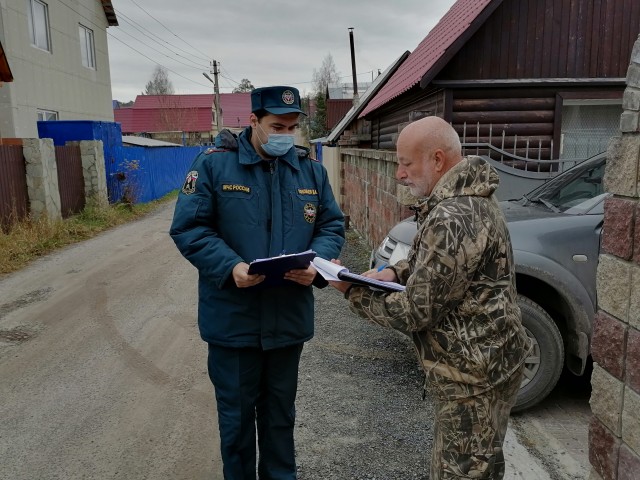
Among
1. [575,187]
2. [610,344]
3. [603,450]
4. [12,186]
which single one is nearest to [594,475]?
[603,450]

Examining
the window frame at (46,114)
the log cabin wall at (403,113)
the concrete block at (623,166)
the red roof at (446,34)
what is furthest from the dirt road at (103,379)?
the window frame at (46,114)

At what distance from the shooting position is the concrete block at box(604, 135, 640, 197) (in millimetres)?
2102

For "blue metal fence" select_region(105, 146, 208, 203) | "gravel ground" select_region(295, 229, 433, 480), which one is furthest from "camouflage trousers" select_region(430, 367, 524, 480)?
"blue metal fence" select_region(105, 146, 208, 203)

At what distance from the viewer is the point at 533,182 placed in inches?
247

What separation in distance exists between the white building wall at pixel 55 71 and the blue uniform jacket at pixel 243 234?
13.1 m

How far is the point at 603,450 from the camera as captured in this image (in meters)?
2.31

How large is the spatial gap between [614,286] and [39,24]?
17.3 meters

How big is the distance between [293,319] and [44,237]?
8639mm

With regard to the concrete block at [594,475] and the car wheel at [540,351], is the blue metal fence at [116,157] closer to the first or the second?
the car wheel at [540,351]

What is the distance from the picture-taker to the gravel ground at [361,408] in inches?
126

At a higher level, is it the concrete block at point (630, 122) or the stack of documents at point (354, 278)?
the concrete block at point (630, 122)

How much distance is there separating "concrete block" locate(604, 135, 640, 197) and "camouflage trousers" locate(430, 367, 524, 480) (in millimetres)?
825

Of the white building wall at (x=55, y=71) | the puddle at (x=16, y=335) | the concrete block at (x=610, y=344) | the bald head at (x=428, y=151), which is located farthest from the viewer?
the white building wall at (x=55, y=71)

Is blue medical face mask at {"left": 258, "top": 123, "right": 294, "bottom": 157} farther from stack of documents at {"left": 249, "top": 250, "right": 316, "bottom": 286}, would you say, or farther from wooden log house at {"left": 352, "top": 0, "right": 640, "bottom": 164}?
wooden log house at {"left": 352, "top": 0, "right": 640, "bottom": 164}
